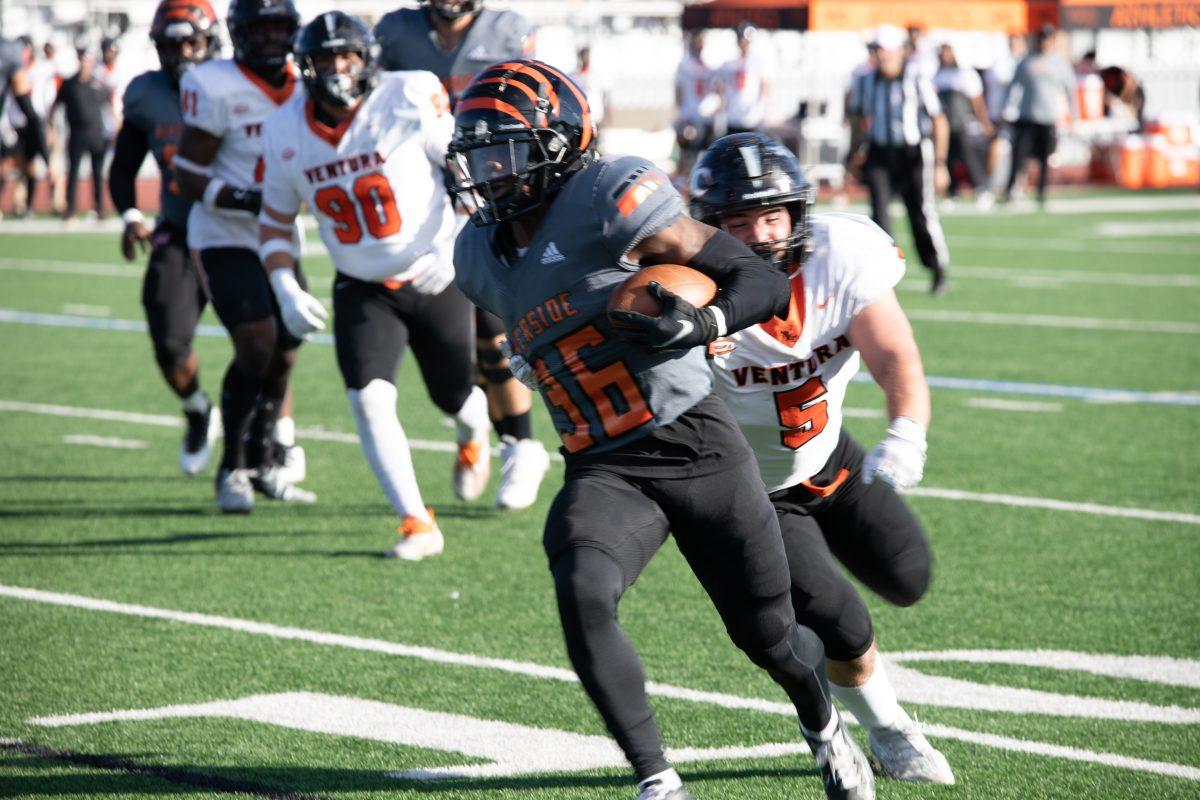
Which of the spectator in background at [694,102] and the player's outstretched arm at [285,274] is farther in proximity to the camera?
the spectator in background at [694,102]

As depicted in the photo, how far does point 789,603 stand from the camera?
344cm

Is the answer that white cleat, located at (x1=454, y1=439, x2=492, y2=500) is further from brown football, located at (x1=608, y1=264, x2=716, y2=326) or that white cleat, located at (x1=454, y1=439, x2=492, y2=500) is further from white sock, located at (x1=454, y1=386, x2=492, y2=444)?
brown football, located at (x1=608, y1=264, x2=716, y2=326)

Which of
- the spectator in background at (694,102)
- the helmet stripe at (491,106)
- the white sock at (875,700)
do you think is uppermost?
the helmet stripe at (491,106)

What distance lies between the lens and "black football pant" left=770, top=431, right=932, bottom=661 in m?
3.79

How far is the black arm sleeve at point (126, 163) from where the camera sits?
768 cm

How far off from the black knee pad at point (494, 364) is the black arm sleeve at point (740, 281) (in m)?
3.55

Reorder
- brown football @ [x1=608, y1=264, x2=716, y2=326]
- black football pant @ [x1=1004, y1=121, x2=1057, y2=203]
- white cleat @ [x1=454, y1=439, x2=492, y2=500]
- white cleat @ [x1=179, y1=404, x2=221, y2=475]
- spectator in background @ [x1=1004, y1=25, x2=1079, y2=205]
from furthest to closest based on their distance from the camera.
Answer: black football pant @ [x1=1004, y1=121, x2=1057, y2=203] → spectator in background @ [x1=1004, y1=25, x2=1079, y2=205] → white cleat @ [x1=179, y1=404, x2=221, y2=475] → white cleat @ [x1=454, y1=439, x2=492, y2=500] → brown football @ [x1=608, y1=264, x2=716, y2=326]

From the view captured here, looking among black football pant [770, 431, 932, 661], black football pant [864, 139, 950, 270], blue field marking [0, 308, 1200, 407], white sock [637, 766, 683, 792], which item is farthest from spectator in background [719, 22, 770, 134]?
white sock [637, 766, 683, 792]

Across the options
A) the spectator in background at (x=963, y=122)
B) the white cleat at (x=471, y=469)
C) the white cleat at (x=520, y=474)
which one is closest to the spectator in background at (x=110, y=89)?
the spectator in background at (x=963, y=122)

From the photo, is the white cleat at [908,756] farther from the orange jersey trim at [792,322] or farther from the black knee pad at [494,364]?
the black knee pad at [494,364]

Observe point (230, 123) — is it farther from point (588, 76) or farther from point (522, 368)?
point (588, 76)

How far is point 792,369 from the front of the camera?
3832mm

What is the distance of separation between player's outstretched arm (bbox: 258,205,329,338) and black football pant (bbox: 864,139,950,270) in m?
8.12

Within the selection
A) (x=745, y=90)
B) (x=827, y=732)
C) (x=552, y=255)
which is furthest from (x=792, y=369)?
(x=745, y=90)
